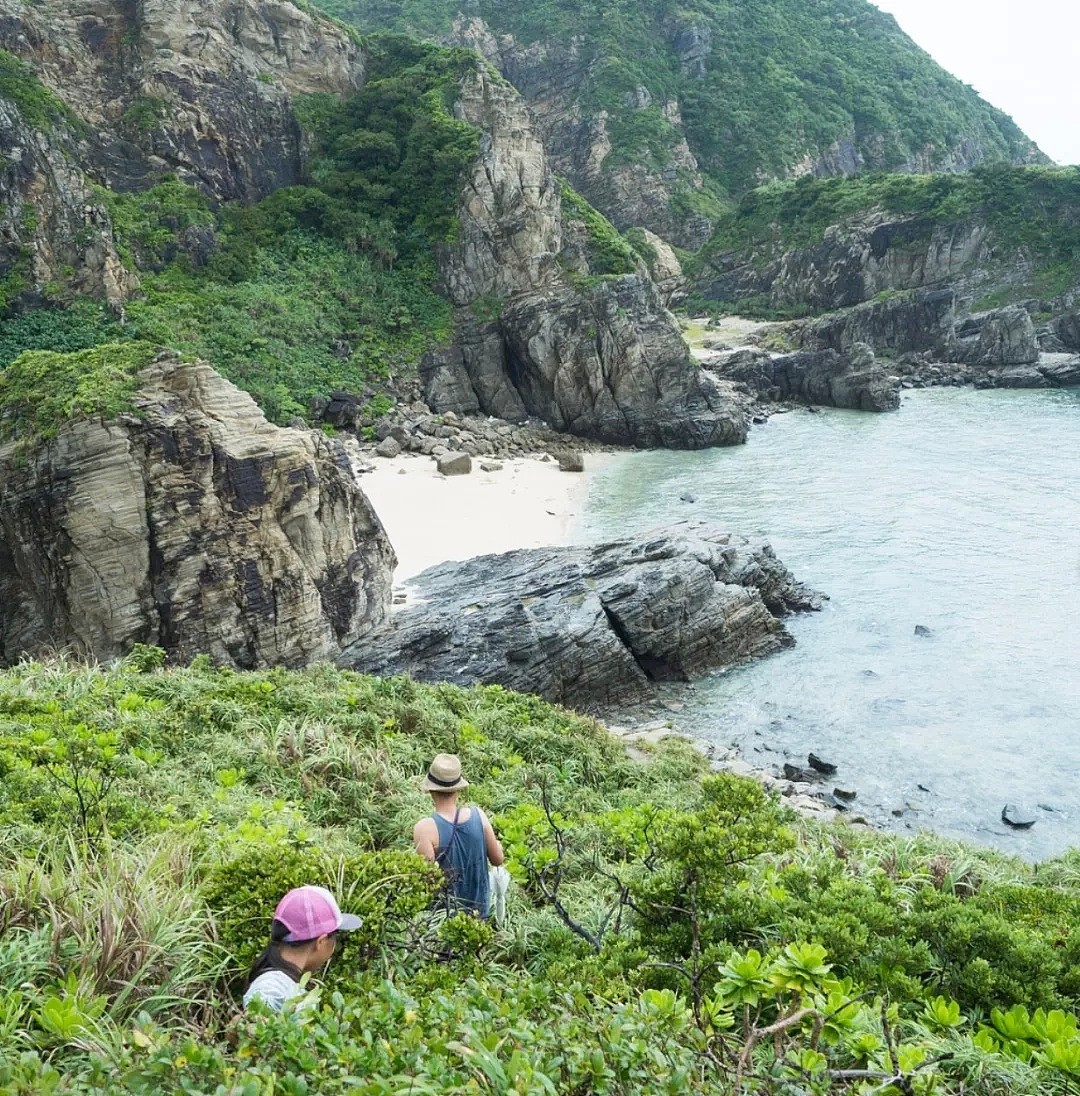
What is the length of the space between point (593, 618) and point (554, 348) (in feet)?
88.7

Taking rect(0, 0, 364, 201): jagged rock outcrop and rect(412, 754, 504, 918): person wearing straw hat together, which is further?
rect(0, 0, 364, 201): jagged rock outcrop

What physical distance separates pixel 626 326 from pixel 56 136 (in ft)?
91.5

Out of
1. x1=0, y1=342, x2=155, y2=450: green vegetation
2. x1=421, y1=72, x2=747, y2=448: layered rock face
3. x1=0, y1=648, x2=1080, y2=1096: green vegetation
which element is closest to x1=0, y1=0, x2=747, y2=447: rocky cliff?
x1=421, y1=72, x2=747, y2=448: layered rock face

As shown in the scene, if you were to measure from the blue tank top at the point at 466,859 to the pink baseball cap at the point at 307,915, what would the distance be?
137cm

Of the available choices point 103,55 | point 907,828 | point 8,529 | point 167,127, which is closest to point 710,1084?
point 907,828

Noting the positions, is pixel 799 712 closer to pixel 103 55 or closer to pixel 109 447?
pixel 109 447

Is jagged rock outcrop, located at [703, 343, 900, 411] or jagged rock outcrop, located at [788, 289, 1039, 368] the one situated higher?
jagged rock outcrop, located at [788, 289, 1039, 368]

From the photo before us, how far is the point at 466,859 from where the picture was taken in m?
5.21

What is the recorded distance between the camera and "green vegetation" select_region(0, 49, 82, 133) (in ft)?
116

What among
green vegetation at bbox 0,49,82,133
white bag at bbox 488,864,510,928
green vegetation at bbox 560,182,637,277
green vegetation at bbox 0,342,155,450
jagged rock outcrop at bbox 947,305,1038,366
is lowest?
white bag at bbox 488,864,510,928

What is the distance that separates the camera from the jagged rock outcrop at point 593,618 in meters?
15.5

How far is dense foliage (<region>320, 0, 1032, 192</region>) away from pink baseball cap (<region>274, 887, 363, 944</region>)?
95.5m

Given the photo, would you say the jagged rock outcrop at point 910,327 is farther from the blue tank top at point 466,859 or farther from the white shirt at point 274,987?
the white shirt at point 274,987

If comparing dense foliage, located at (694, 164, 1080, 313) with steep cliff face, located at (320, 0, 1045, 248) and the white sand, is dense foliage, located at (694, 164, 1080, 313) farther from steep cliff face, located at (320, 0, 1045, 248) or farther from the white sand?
the white sand
